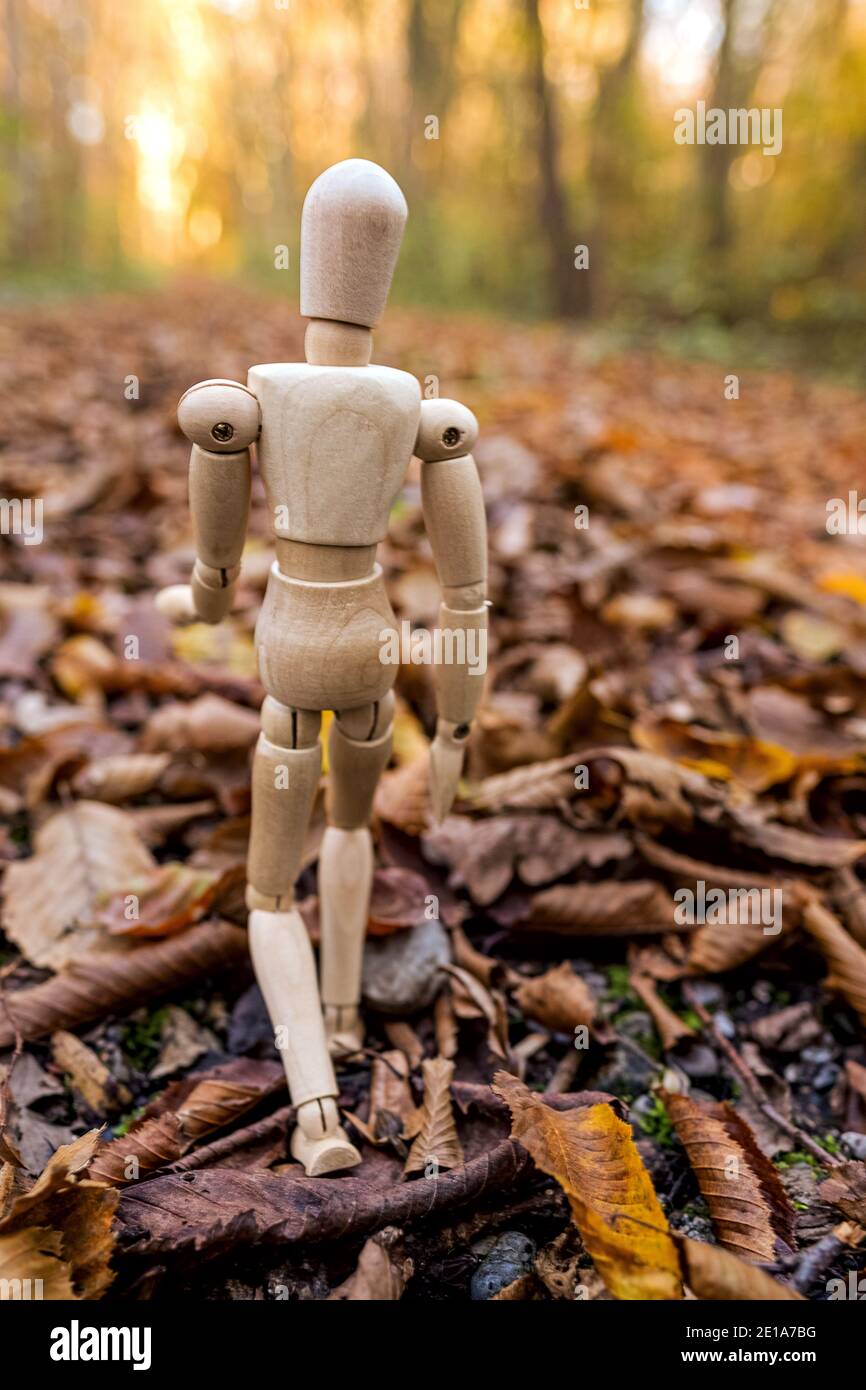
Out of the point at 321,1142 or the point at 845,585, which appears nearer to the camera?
the point at 321,1142

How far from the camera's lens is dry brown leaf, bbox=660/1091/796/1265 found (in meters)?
1.44

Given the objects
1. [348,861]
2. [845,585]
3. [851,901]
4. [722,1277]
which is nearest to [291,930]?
[348,861]

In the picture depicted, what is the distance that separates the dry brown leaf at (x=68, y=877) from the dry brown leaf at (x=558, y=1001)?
2.92 ft

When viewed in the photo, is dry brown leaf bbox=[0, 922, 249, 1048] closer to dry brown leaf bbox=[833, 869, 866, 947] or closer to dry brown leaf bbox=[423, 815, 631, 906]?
dry brown leaf bbox=[423, 815, 631, 906]

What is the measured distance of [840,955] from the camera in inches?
76.3

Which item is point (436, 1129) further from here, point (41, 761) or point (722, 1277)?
point (41, 761)

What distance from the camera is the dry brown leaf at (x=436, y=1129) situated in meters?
1.55

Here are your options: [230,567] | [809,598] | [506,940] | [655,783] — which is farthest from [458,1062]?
[809,598]

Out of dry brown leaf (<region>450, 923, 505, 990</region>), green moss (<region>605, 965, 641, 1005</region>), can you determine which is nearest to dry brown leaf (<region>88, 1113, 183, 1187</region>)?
dry brown leaf (<region>450, 923, 505, 990</region>)

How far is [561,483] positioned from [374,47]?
79.3 ft

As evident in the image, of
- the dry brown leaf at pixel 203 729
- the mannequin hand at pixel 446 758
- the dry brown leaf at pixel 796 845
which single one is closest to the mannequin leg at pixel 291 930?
the mannequin hand at pixel 446 758

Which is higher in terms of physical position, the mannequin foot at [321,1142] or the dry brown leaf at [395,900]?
the dry brown leaf at [395,900]

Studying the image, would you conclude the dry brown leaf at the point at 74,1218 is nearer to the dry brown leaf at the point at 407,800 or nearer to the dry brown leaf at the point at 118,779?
the dry brown leaf at the point at 407,800

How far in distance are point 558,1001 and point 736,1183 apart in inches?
17.6
